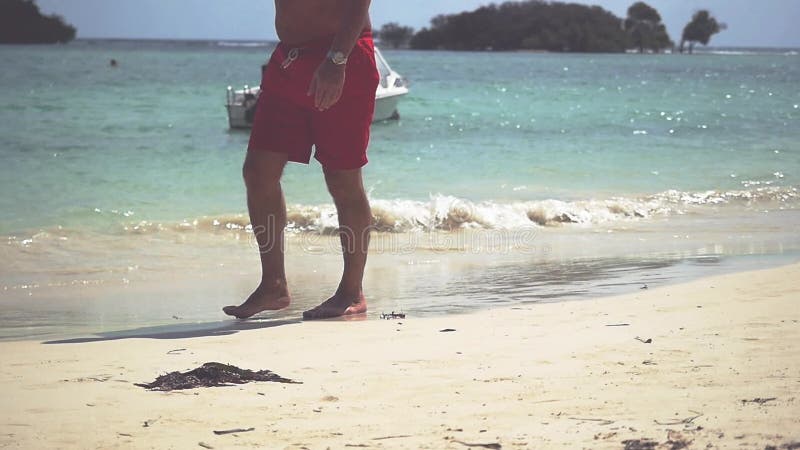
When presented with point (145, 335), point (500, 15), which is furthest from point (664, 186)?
point (500, 15)

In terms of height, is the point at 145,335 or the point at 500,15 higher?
the point at 500,15

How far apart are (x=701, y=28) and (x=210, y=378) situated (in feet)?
512

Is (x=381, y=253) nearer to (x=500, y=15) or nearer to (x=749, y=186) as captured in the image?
(x=749, y=186)

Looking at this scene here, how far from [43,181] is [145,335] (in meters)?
8.67

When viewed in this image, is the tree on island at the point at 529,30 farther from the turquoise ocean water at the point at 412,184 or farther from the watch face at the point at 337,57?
the watch face at the point at 337,57

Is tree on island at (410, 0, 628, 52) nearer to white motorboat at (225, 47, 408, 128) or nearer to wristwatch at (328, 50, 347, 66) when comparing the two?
white motorboat at (225, 47, 408, 128)

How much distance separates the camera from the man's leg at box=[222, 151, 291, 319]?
4762 mm

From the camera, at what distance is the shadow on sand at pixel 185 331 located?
4465 millimetres

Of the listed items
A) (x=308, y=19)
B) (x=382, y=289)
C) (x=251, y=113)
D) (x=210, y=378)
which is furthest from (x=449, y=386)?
(x=251, y=113)

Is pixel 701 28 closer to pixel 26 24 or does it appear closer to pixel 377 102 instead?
pixel 26 24

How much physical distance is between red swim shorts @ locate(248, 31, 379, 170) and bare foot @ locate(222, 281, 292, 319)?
60 centimetres

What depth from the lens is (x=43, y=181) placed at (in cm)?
1267

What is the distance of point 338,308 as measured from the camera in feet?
16.3

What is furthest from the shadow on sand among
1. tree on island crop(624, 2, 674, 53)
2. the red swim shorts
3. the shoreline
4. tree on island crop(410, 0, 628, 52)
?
tree on island crop(624, 2, 674, 53)
